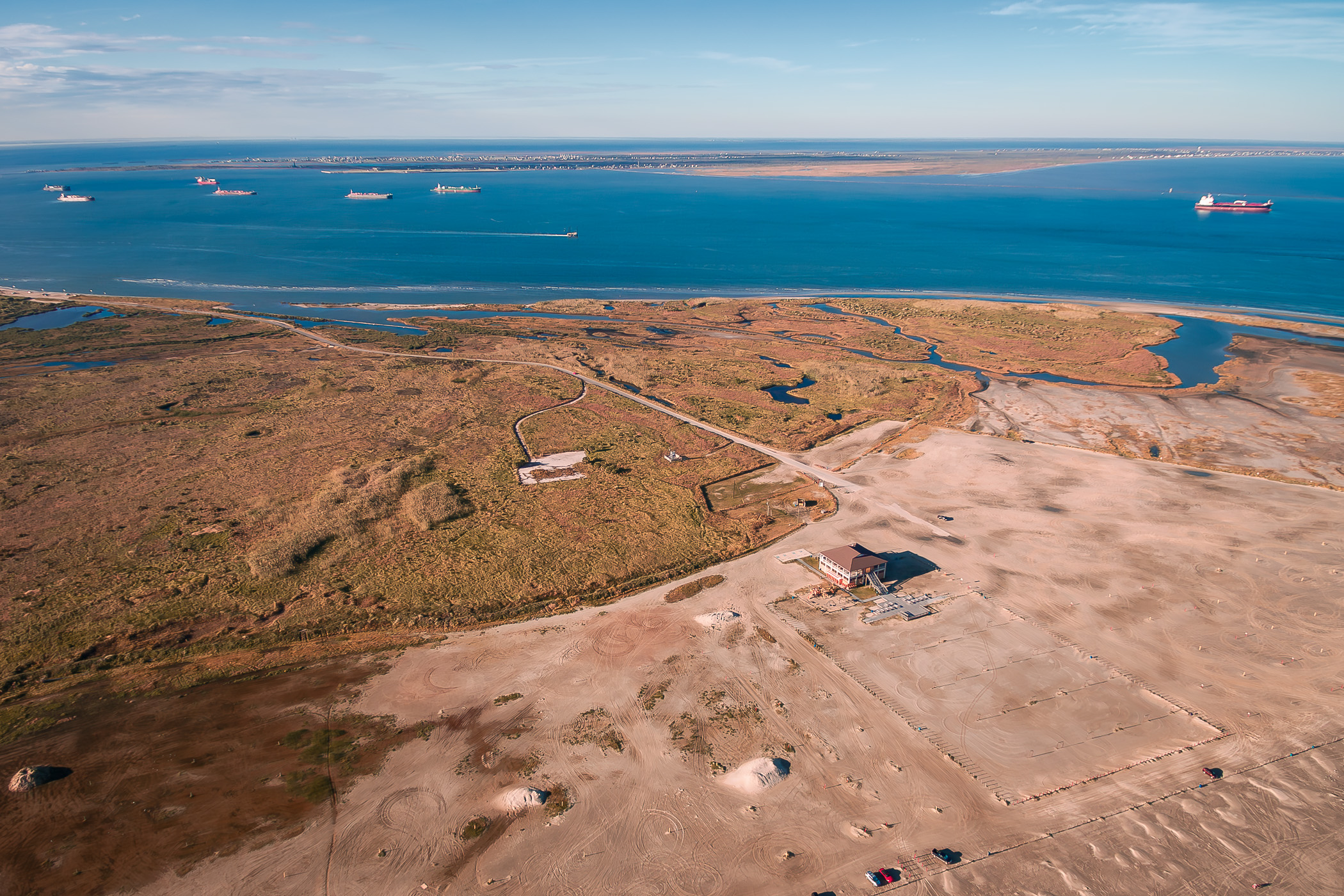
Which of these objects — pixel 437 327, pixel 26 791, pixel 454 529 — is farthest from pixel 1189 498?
pixel 437 327

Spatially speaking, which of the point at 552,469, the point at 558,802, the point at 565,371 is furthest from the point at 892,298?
the point at 558,802

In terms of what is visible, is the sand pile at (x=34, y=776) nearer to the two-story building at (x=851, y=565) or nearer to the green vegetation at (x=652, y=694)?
the green vegetation at (x=652, y=694)

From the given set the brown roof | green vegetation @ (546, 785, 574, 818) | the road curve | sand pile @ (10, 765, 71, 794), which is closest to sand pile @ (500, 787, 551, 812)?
green vegetation @ (546, 785, 574, 818)

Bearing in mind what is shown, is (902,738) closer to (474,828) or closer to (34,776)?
(474,828)

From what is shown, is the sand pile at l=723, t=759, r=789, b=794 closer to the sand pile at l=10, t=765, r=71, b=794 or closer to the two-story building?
the two-story building

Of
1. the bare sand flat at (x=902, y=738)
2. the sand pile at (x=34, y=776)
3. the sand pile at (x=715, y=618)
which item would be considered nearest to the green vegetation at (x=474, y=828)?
A: the bare sand flat at (x=902, y=738)

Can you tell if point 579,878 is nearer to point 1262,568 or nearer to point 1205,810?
point 1205,810
